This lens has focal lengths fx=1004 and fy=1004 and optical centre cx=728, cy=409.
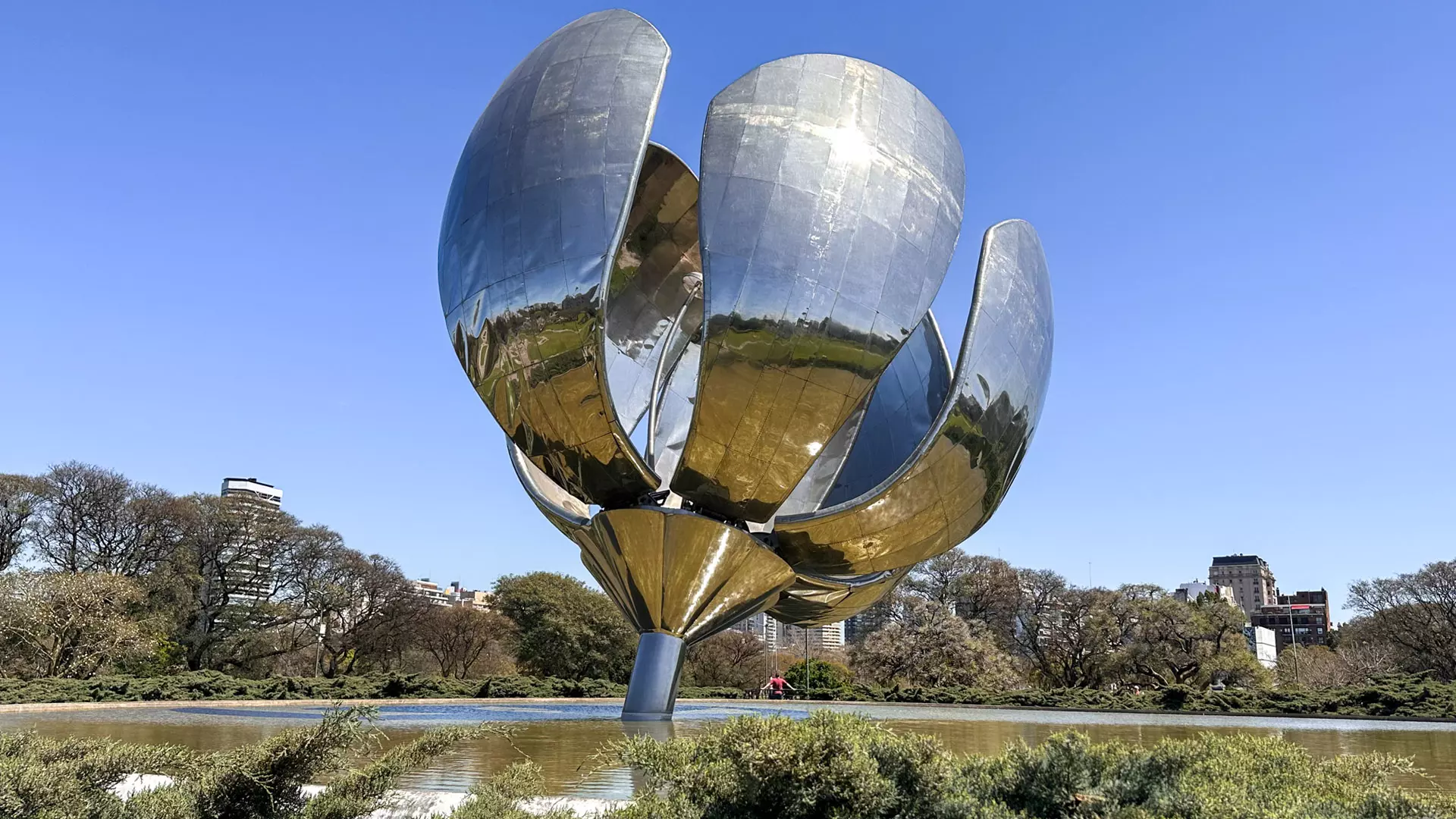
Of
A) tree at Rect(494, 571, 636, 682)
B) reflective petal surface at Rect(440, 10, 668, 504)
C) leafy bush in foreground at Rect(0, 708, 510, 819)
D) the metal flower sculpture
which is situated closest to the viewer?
leafy bush in foreground at Rect(0, 708, 510, 819)

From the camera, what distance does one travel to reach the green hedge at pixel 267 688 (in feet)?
69.7

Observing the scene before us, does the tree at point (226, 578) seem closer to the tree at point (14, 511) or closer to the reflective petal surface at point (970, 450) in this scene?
the tree at point (14, 511)

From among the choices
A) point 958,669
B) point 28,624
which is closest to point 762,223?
point 28,624

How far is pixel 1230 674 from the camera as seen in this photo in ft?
130

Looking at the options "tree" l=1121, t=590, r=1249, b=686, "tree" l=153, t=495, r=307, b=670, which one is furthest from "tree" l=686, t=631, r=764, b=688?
"tree" l=153, t=495, r=307, b=670

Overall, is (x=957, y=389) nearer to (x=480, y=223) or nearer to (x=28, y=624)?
(x=480, y=223)

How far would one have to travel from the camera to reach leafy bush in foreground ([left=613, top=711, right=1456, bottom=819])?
4.75 meters

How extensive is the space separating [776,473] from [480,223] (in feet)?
14.0

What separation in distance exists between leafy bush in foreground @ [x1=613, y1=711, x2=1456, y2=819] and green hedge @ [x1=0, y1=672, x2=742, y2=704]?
63.4ft

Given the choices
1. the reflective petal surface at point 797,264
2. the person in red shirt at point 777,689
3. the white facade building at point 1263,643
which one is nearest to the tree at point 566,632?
the person in red shirt at point 777,689

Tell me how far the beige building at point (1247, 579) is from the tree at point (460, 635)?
469ft

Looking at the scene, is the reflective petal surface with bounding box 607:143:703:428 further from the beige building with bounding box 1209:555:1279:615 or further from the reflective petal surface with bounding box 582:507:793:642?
the beige building with bounding box 1209:555:1279:615

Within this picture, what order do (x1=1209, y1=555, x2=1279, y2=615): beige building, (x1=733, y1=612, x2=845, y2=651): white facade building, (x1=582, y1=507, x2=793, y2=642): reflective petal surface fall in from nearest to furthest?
1. (x1=582, y1=507, x2=793, y2=642): reflective petal surface
2. (x1=733, y1=612, x2=845, y2=651): white facade building
3. (x1=1209, y1=555, x2=1279, y2=615): beige building

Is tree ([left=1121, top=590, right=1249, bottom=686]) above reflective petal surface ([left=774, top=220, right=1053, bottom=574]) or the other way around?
the other way around
